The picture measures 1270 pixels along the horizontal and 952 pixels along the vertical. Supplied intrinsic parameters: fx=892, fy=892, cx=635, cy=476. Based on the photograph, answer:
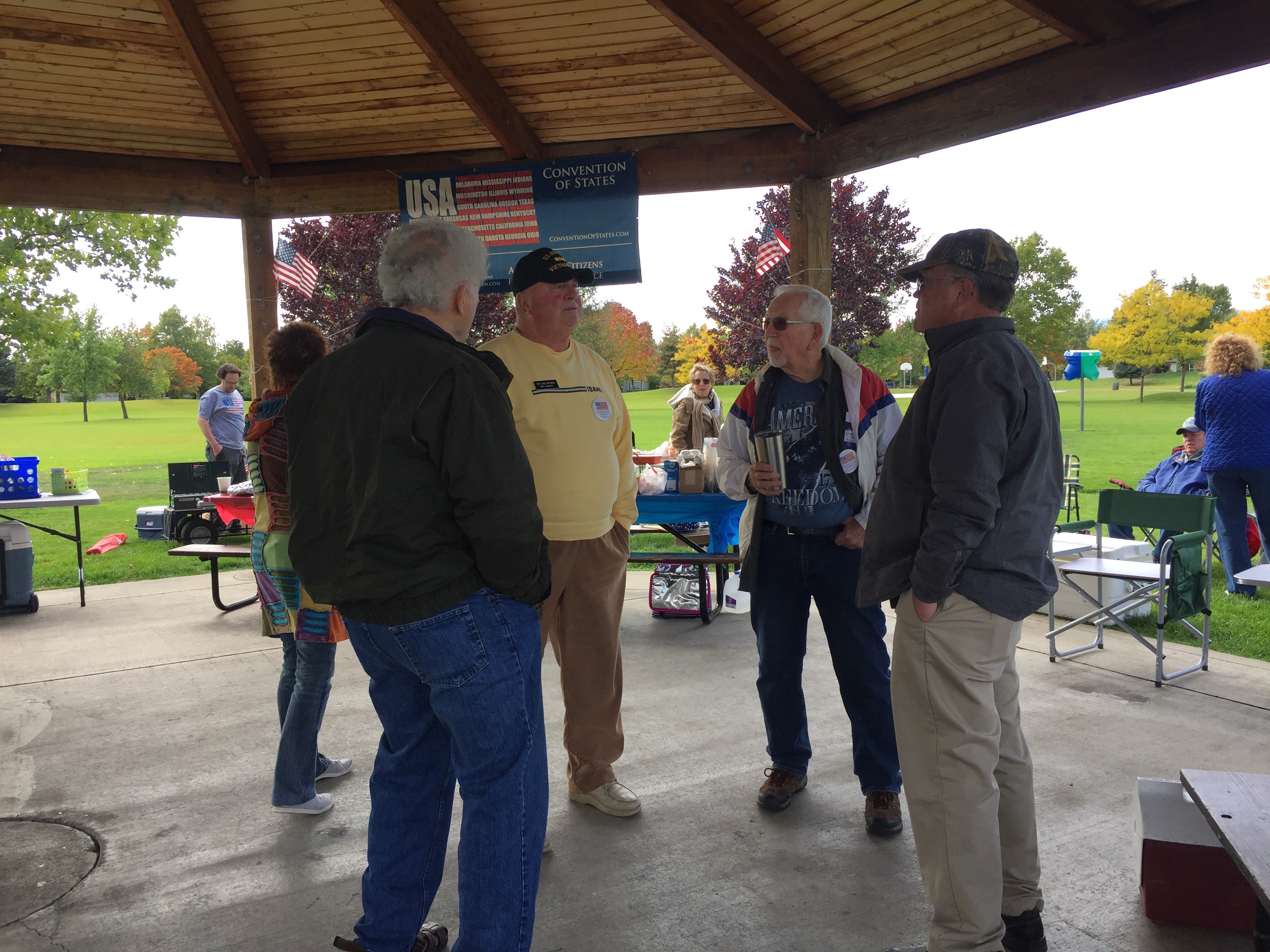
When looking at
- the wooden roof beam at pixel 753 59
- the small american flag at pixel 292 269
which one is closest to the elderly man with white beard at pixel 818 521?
the wooden roof beam at pixel 753 59

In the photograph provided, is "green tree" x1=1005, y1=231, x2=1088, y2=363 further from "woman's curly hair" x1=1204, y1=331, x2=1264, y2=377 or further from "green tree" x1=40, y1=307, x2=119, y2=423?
"green tree" x1=40, y1=307, x2=119, y2=423

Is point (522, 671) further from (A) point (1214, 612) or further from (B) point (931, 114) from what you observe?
(A) point (1214, 612)

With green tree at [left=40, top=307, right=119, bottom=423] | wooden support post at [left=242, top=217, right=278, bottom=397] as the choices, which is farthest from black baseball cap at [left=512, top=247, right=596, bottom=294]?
green tree at [left=40, top=307, right=119, bottom=423]

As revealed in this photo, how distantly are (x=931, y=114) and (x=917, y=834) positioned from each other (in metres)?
3.97

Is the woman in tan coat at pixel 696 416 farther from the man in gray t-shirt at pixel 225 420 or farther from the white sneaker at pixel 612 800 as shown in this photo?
the white sneaker at pixel 612 800

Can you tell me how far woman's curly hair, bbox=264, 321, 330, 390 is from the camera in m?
3.30

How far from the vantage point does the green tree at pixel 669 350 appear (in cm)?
5966

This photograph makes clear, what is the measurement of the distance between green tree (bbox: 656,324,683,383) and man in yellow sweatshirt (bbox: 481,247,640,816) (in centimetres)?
5590

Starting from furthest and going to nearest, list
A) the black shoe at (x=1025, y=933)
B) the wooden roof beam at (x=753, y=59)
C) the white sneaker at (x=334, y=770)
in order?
1. the wooden roof beam at (x=753, y=59)
2. the white sneaker at (x=334, y=770)
3. the black shoe at (x=1025, y=933)

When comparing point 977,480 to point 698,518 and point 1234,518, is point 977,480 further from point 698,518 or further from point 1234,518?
point 1234,518

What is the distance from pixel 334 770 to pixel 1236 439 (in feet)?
22.5

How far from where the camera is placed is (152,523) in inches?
463

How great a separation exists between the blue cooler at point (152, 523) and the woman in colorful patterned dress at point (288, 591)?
9.43 m

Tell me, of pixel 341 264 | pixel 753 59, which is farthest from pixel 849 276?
pixel 753 59
